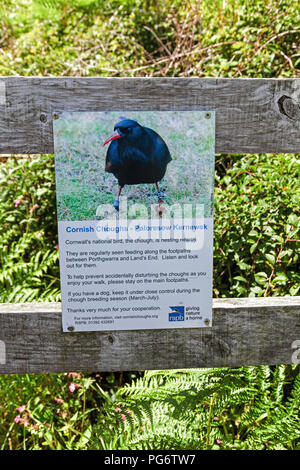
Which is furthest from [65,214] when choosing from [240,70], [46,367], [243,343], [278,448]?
[240,70]

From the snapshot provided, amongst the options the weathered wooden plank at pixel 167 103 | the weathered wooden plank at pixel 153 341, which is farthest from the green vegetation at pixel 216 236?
the weathered wooden plank at pixel 167 103

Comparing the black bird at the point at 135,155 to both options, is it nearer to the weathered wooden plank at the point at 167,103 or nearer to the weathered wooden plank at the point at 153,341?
the weathered wooden plank at the point at 167,103

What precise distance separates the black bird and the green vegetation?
966 millimetres

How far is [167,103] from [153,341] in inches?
35.8

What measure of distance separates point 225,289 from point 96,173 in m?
1.58

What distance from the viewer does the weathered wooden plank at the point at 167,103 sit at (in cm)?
142

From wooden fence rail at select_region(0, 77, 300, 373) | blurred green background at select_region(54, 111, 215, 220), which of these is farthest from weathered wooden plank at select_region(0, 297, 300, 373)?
blurred green background at select_region(54, 111, 215, 220)

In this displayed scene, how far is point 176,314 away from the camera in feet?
5.14

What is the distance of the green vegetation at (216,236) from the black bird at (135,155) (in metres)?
0.97

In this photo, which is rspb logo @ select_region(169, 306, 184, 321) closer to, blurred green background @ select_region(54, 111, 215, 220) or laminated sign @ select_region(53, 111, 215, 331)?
laminated sign @ select_region(53, 111, 215, 331)

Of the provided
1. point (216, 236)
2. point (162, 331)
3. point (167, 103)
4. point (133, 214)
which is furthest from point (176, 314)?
point (216, 236)

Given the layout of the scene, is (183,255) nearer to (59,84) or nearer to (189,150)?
(189,150)

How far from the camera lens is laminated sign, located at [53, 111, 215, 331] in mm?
1440

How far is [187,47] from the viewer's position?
12.8 feet
